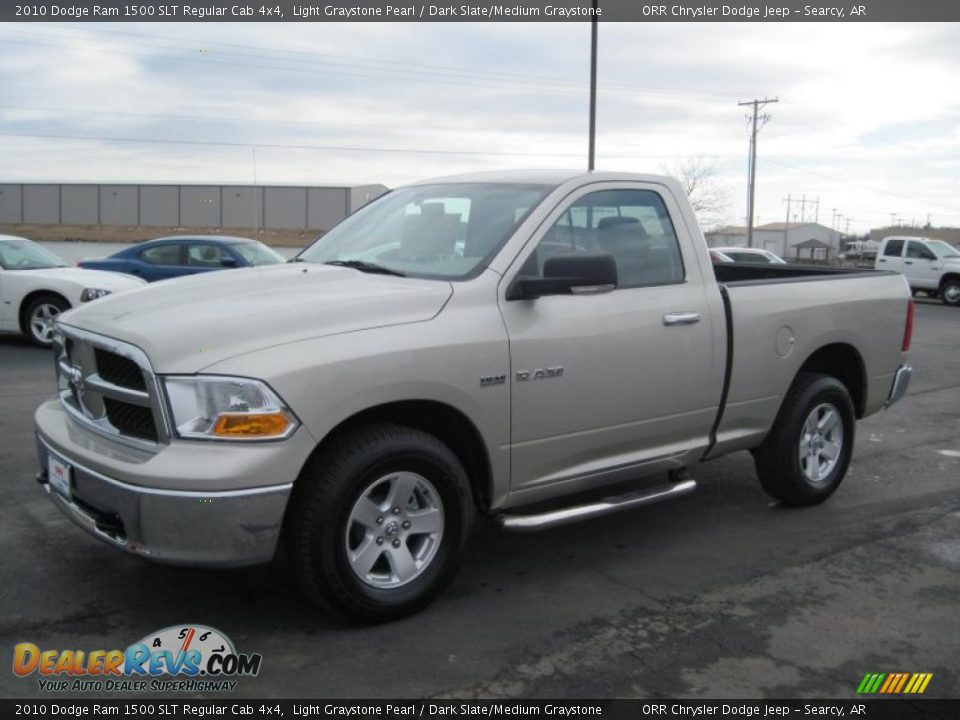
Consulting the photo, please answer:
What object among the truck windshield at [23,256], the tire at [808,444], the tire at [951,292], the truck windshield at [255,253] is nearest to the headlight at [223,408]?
the tire at [808,444]

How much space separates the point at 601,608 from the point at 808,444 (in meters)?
2.30

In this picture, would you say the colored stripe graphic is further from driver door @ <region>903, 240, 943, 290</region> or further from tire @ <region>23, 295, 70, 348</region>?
driver door @ <region>903, 240, 943, 290</region>

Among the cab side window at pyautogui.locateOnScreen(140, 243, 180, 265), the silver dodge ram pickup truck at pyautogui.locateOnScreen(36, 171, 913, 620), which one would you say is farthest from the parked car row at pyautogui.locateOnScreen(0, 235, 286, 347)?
the silver dodge ram pickup truck at pyautogui.locateOnScreen(36, 171, 913, 620)

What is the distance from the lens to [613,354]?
15.2ft

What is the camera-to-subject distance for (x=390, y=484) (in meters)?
3.96

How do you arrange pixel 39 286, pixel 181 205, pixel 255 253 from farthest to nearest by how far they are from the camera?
pixel 181 205, pixel 255 253, pixel 39 286

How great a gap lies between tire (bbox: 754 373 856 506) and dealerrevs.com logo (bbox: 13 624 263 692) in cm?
342

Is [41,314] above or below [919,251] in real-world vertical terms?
below

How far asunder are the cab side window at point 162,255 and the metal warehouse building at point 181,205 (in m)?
34.2

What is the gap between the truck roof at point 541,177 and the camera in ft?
16.1

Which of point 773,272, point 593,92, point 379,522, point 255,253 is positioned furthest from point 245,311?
point 593,92

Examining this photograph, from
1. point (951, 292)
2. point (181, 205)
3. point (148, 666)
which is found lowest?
point (148, 666)

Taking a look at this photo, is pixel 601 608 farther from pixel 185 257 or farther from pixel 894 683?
pixel 185 257

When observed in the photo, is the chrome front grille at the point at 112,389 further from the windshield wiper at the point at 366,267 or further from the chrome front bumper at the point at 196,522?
the windshield wiper at the point at 366,267
